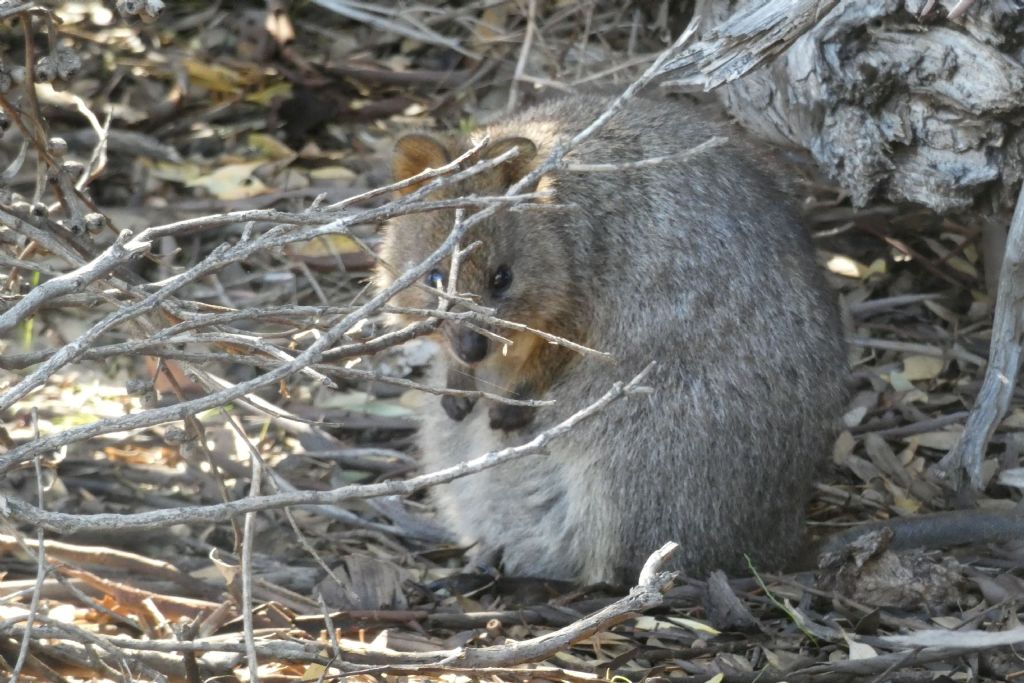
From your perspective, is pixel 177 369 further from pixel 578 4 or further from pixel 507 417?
pixel 578 4

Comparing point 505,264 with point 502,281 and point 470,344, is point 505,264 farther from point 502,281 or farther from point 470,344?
point 470,344

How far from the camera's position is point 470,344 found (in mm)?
4977

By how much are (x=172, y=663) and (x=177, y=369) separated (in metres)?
2.23

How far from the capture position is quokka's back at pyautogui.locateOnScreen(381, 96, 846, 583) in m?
5.07

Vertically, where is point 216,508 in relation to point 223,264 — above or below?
below

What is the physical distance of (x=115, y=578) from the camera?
5.07m

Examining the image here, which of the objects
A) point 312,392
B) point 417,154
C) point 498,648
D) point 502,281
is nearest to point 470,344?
point 502,281

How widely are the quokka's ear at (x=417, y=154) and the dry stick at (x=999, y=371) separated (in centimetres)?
214

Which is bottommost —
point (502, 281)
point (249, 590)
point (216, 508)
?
point (249, 590)

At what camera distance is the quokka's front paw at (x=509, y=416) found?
17.6 ft

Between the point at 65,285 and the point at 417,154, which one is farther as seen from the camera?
the point at 417,154

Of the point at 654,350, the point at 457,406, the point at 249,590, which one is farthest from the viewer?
the point at 457,406

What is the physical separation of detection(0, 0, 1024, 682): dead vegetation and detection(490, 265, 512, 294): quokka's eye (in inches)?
11.2

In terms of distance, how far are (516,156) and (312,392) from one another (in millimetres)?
2222
